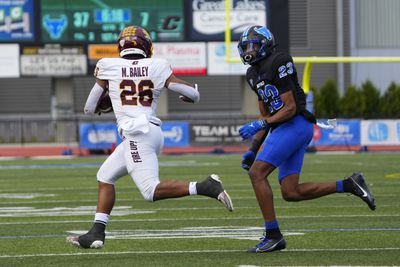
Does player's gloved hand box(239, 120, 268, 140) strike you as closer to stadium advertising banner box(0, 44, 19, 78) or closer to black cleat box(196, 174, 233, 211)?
black cleat box(196, 174, 233, 211)

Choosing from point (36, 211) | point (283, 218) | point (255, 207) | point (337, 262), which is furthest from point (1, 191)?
point (337, 262)

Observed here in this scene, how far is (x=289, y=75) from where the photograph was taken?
27.3 feet

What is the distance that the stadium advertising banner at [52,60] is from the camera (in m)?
30.0

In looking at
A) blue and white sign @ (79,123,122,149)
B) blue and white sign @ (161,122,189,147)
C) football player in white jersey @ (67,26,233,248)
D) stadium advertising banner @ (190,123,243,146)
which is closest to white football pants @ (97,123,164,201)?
football player in white jersey @ (67,26,233,248)

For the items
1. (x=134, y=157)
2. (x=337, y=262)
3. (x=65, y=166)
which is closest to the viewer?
(x=337, y=262)

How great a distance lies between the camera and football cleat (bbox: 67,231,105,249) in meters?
8.13

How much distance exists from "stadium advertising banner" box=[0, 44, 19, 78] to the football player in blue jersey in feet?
72.2

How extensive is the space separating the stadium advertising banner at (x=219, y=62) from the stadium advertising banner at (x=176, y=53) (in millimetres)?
182

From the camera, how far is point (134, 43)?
830 cm

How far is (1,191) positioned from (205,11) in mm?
14787

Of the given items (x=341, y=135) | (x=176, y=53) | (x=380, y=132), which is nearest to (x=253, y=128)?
(x=341, y=135)

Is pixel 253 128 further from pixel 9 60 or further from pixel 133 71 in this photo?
pixel 9 60

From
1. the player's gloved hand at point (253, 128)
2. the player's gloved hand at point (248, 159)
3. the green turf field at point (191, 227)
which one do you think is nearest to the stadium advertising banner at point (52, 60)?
the green turf field at point (191, 227)

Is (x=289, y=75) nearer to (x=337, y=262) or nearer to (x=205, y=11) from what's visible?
(x=337, y=262)
